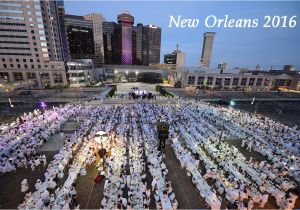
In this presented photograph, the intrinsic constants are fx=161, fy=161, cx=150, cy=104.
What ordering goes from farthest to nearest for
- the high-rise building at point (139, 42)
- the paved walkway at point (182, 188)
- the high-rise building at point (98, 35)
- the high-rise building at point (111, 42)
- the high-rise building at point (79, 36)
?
the high-rise building at point (139, 42)
the high-rise building at point (111, 42)
the high-rise building at point (98, 35)
the high-rise building at point (79, 36)
the paved walkway at point (182, 188)

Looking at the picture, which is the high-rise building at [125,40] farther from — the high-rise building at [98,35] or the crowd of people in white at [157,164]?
the crowd of people in white at [157,164]

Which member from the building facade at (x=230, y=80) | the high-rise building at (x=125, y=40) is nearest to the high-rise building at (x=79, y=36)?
the high-rise building at (x=125, y=40)

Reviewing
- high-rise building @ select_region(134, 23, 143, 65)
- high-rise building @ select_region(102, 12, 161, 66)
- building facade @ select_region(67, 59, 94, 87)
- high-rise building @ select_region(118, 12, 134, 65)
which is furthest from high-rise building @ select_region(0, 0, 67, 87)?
high-rise building @ select_region(134, 23, 143, 65)

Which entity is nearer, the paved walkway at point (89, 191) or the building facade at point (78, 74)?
the paved walkway at point (89, 191)

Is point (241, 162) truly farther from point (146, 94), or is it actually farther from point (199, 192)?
point (146, 94)

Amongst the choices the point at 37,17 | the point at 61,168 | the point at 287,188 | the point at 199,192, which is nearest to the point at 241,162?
the point at 287,188

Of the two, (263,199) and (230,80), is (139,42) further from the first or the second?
(263,199)

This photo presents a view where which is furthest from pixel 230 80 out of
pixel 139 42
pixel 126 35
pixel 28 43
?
pixel 139 42

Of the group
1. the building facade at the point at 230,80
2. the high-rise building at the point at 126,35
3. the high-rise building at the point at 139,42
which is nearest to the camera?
the building facade at the point at 230,80

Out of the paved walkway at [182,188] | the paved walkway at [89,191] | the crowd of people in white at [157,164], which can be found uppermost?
the crowd of people in white at [157,164]
